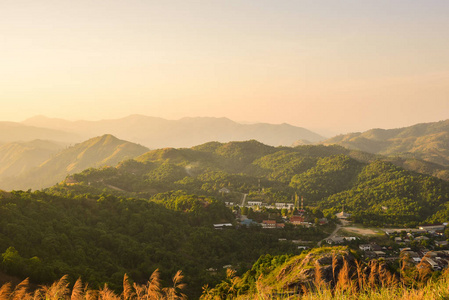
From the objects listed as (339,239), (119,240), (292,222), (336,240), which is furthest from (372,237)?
(119,240)

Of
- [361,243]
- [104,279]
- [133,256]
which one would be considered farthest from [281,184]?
[104,279]

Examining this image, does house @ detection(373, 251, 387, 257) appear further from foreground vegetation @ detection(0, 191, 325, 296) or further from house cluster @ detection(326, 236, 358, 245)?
foreground vegetation @ detection(0, 191, 325, 296)

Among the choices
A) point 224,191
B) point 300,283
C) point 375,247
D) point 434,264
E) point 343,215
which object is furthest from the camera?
point 224,191

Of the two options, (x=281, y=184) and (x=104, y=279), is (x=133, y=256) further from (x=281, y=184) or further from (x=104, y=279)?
(x=281, y=184)

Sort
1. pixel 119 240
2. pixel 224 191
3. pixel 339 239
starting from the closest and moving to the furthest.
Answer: pixel 119 240 < pixel 339 239 < pixel 224 191

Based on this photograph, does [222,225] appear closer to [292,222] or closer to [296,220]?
[292,222]

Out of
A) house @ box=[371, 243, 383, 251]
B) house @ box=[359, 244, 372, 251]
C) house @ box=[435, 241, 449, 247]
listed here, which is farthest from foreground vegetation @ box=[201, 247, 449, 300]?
house @ box=[435, 241, 449, 247]

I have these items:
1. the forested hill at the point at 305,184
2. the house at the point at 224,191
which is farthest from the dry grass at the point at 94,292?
the house at the point at 224,191

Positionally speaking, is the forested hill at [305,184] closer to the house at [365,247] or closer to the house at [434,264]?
the house at [365,247]
